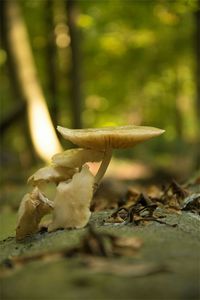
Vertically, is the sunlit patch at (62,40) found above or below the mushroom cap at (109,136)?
above

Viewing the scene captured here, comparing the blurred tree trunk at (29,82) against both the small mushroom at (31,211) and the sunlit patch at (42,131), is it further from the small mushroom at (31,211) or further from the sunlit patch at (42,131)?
the small mushroom at (31,211)

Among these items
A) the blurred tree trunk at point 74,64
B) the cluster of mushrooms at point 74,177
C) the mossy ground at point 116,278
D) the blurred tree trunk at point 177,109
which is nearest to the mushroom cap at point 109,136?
the cluster of mushrooms at point 74,177

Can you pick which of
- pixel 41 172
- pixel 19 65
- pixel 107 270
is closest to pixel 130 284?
pixel 107 270

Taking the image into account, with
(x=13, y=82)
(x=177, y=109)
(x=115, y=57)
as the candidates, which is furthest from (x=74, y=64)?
(x=177, y=109)

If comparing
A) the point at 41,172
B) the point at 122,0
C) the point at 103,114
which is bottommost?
the point at 103,114

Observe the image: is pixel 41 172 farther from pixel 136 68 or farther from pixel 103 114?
pixel 103 114

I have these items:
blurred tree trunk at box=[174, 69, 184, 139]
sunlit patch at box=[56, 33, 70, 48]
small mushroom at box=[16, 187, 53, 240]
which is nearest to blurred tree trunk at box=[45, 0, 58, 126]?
sunlit patch at box=[56, 33, 70, 48]

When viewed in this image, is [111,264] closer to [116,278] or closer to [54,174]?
[116,278]
